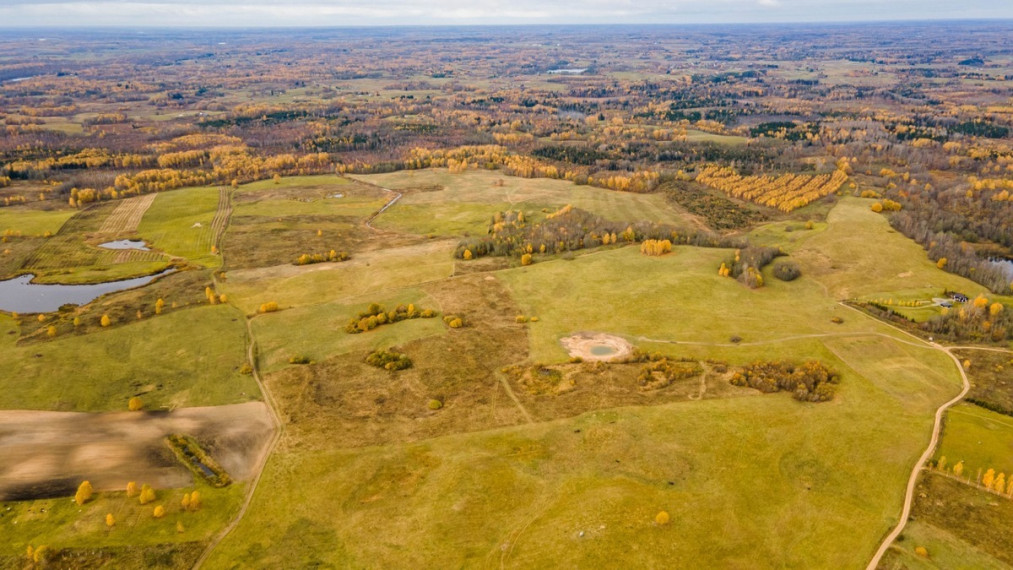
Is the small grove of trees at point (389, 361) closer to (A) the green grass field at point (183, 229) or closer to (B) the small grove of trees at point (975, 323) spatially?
(A) the green grass field at point (183, 229)

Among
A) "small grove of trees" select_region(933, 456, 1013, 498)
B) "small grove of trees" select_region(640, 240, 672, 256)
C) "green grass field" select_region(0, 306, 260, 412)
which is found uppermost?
"small grove of trees" select_region(640, 240, 672, 256)

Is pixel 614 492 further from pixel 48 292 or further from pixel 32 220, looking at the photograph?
pixel 32 220

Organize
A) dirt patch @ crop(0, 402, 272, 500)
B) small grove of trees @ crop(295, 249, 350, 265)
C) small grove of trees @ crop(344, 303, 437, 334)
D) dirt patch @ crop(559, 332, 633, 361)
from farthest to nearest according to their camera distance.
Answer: small grove of trees @ crop(295, 249, 350, 265) < small grove of trees @ crop(344, 303, 437, 334) < dirt patch @ crop(559, 332, 633, 361) < dirt patch @ crop(0, 402, 272, 500)

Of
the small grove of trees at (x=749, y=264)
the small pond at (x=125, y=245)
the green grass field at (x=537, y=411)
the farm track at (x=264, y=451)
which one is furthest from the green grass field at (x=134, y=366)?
the small grove of trees at (x=749, y=264)

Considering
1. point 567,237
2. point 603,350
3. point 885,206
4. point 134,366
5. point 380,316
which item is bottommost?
point 134,366

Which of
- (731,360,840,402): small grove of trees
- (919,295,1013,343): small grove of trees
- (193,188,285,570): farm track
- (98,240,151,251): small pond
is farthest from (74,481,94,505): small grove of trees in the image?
(919,295,1013,343): small grove of trees

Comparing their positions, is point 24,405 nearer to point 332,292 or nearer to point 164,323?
point 164,323

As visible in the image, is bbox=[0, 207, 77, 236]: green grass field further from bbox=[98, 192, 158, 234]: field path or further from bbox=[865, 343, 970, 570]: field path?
bbox=[865, 343, 970, 570]: field path

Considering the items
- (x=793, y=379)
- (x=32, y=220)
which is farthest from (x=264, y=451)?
(x=32, y=220)
